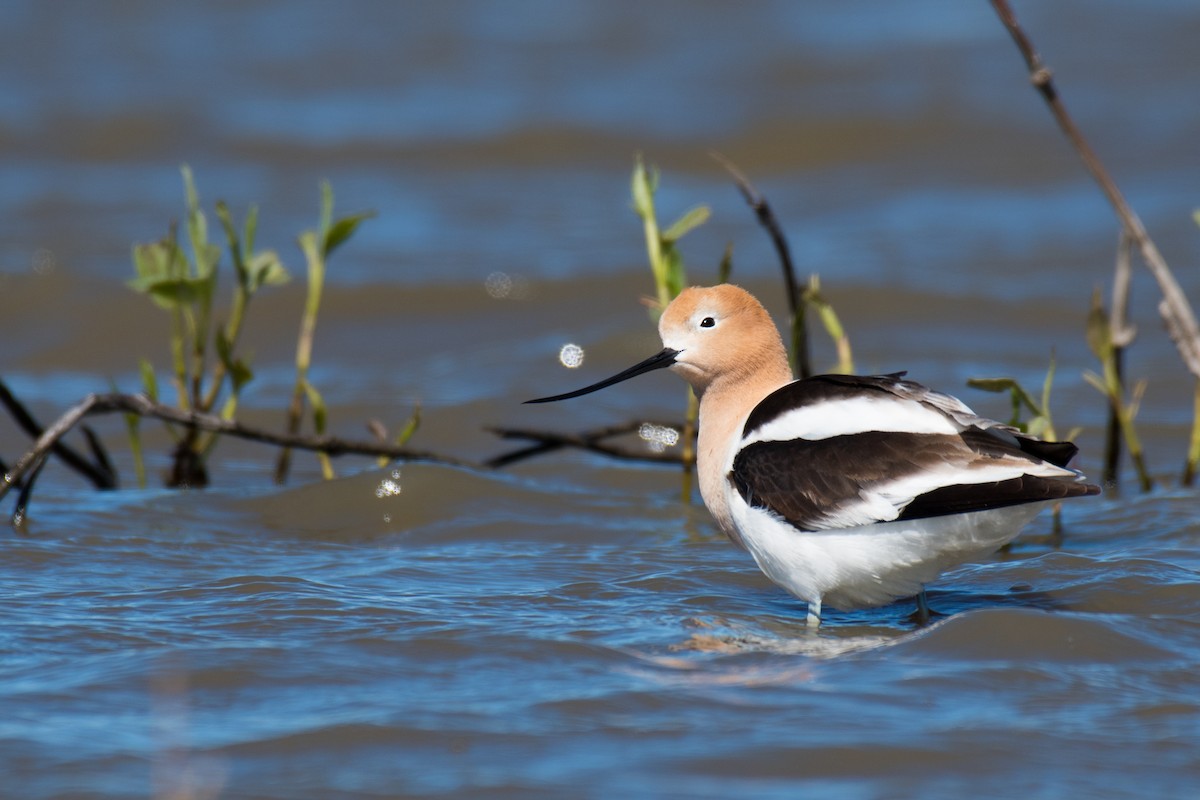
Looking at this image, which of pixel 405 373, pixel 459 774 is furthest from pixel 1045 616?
pixel 405 373

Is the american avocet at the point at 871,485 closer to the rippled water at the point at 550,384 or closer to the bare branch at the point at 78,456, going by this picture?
the rippled water at the point at 550,384

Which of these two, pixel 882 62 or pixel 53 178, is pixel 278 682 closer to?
pixel 53 178

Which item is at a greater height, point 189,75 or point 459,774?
point 189,75

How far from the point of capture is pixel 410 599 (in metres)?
5.06

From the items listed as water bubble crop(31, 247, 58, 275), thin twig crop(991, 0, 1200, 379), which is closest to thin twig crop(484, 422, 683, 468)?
thin twig crop(991, 0, 1200, 379)

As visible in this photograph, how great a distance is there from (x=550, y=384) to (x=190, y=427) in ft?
9.76

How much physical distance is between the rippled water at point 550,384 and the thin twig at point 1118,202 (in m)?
Result: 0.67

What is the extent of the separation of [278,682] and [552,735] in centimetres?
85

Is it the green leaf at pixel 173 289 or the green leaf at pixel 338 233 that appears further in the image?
the green leaf at pixel 338 233

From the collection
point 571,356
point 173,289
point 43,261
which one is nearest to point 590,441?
point 173,289

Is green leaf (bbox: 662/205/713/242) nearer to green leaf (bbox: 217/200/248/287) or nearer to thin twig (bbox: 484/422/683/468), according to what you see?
thin twig (bbox: 484/422/683/468)

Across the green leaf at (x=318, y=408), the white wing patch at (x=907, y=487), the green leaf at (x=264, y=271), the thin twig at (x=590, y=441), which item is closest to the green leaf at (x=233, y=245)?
the green leaf at (x=264, y=271)

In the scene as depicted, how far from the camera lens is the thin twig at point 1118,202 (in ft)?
18.2

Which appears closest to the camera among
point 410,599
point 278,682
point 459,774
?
point 459,774
